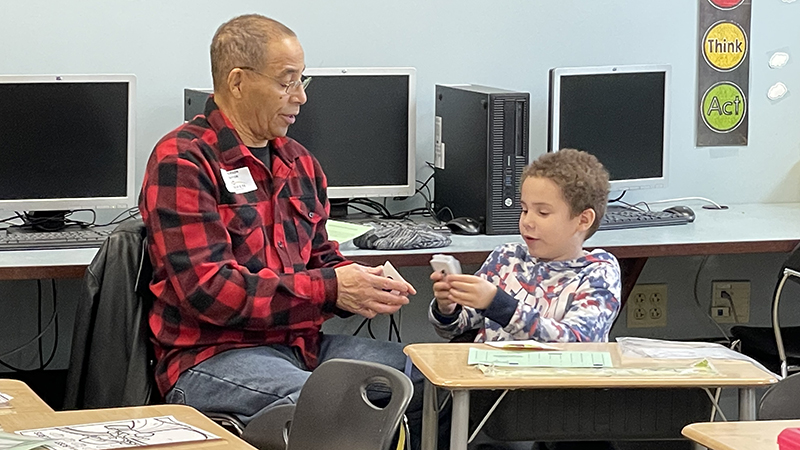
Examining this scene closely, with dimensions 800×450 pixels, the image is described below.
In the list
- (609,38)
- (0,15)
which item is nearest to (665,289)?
(609,38)

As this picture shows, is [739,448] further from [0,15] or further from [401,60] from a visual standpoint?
[0,15]

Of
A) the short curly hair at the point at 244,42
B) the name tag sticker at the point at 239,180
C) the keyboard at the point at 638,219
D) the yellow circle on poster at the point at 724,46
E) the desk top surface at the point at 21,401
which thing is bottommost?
the desk top surface at the point at 21,401

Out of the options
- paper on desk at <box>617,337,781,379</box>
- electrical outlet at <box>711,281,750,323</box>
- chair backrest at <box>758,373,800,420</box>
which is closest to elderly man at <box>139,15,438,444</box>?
paper on desk at <box>617,337,781,379</box>

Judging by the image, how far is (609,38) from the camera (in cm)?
382

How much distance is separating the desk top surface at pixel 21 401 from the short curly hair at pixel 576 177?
128cm

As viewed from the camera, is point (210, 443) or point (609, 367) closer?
point (210, 443)

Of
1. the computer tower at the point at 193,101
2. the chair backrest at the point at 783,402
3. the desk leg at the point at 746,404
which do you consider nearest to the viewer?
the chair backrest at the point at 783,402

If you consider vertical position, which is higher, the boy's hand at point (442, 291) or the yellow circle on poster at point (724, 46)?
the yellow circle on poster at point (724, 46)

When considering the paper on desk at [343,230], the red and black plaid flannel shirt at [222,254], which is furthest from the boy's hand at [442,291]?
the paper on desk at [343,230]

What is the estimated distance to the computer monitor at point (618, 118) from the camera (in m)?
3.54

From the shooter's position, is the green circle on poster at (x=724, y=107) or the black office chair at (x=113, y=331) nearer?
the black office chair at (x=113, y=331)

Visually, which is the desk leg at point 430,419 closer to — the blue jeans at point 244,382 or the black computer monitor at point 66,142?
the blue jeans at point 244,382

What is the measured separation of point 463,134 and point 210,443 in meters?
1.94

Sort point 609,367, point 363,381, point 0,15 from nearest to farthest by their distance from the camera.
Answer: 1. point 363,381
2. point 609,367
3. point 0,15
